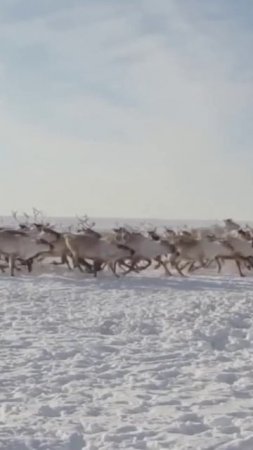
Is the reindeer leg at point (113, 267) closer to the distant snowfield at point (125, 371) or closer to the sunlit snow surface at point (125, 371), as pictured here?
the sunlit snow surface at point (125, 371)

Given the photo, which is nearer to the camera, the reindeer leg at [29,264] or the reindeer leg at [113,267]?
the reindeer leg at [113,267]

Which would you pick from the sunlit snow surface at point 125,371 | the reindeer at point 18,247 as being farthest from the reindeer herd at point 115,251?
the sunlit snow surface at point 125,371

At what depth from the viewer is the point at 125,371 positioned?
775cm

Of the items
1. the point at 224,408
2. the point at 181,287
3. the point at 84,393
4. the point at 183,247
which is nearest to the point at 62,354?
the point at 84,393

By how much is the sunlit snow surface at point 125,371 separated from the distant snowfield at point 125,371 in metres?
0.01

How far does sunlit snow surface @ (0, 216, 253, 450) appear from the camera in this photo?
19.0 ft

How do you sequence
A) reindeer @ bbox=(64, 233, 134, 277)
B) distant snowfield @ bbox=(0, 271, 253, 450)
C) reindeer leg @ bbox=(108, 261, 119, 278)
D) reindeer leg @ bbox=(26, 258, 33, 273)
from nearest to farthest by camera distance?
distant snowfield @ bbox=(0, 271, 253, 450)
reindeer leg @ bbox=(108, 261, 119, 278)
reindeer @ bbox=(64, 233, 134, 277)
reindeer leg @ bbox=(26, 258, 33, 273)

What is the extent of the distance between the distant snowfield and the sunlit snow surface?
0.4 inches

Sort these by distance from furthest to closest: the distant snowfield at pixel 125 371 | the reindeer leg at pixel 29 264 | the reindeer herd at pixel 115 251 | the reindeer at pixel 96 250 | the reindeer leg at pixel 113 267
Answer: the reindeer leg at pixel 29 264
the reindeer herd at pixel 115 251
the reindeer at pixel 96 250
the reindeer leg at pixel 113 267
the distant snowfield at pixel 125 371

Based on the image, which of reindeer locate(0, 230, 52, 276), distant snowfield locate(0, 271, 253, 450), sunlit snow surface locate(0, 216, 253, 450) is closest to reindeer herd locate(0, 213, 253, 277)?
reindeer locate(0, 230, 52, 276)

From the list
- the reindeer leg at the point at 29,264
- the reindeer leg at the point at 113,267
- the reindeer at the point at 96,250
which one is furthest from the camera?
the reindeer leg at the point at 29,264

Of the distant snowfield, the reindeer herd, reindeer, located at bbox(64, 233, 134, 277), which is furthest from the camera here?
the reindeer herd

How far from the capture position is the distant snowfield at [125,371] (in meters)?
5.78

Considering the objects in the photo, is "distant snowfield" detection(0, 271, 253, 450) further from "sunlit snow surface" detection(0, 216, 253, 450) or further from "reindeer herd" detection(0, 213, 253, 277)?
"reindeer herd" detection(0, 213, 253, 277)
